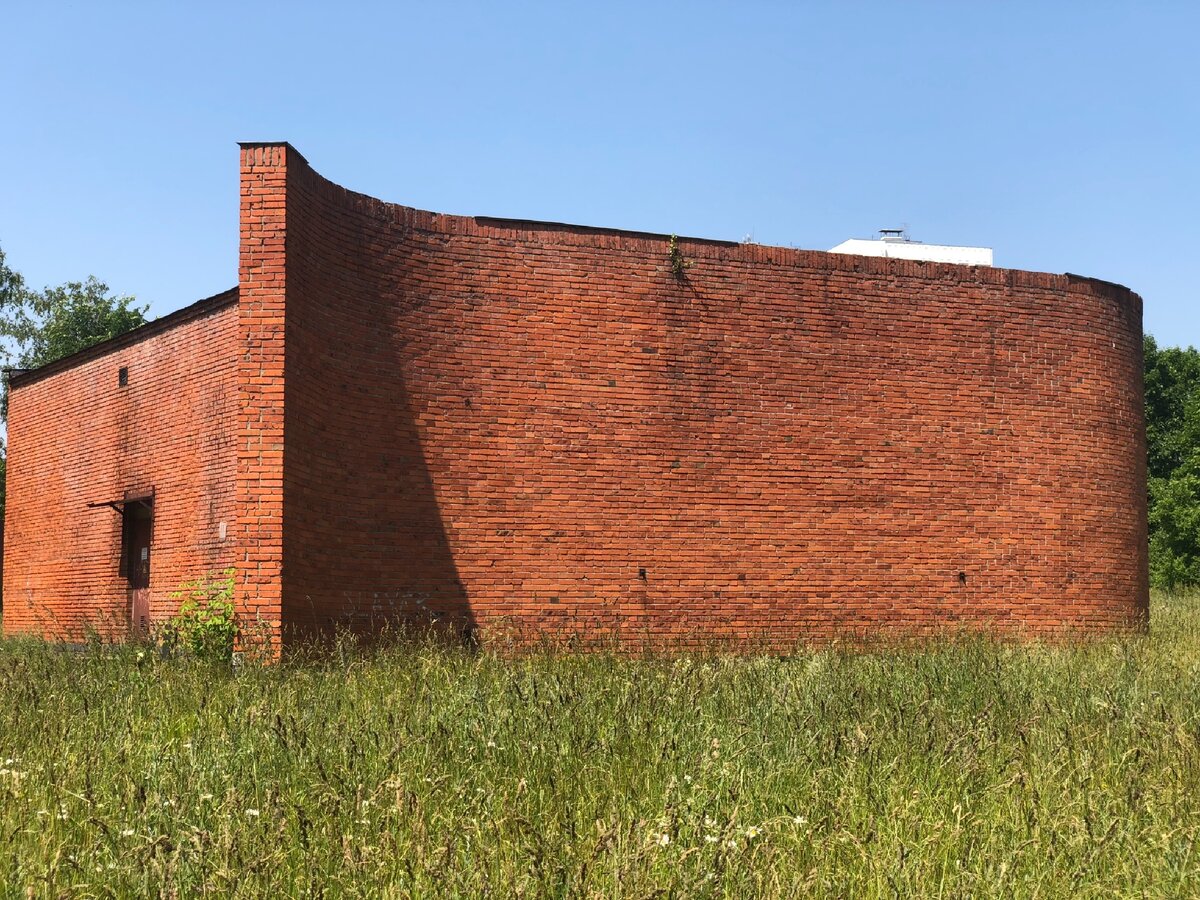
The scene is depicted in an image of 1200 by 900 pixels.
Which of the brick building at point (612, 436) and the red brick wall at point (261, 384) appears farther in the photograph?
the brick building at point (612, 436)

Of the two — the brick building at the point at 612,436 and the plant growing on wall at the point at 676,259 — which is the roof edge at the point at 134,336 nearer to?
the brick building at the point at 612,436

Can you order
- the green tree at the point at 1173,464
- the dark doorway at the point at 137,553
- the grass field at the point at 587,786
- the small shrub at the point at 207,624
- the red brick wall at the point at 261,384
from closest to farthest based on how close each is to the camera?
the grass field at the point at 587,786
the small shrub at the point at 207,624
the red brick wall at the point at 261,384
the dark doorway at the point at 137,553
the green tree at the point at 1173,464

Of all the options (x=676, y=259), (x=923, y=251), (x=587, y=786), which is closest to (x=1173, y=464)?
(x=923, y=251)

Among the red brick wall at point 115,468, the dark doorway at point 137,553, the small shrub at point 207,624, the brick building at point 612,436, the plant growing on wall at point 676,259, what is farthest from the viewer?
the dark doorway at point 137,553

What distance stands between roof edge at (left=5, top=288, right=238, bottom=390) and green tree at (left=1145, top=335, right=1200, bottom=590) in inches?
1085

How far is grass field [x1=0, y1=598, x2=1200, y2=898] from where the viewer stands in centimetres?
386

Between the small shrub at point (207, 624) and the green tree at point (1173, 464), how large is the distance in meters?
28.6

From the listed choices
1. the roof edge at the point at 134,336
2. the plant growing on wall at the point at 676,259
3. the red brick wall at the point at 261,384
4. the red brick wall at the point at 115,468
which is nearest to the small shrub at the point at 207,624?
the red brick wall at the point at 261,384

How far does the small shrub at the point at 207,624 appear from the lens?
10.8m

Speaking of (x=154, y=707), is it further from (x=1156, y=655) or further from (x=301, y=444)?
(x=1156, y=655)

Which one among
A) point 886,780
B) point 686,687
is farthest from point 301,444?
point 886,780

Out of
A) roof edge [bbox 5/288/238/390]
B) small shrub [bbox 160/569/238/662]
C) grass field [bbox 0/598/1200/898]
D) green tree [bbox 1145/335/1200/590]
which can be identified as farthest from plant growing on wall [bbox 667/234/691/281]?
green tree [bbox 1145/335/1200/590]

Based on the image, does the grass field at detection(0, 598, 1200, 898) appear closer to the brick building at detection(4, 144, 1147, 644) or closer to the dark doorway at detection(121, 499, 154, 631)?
the brick building at detection(4, 144, 1147, 644)

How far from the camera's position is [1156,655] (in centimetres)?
1147
